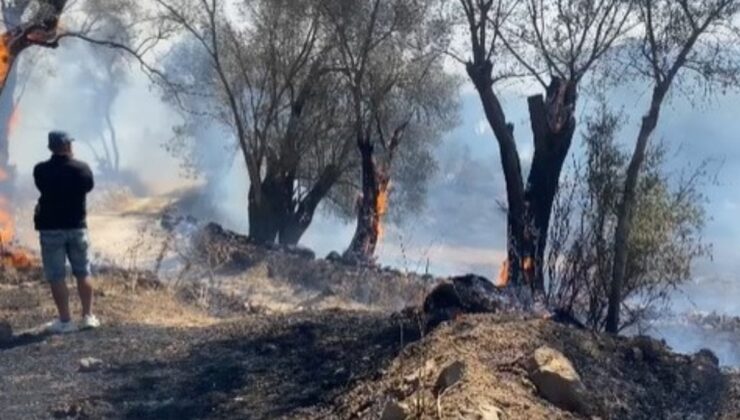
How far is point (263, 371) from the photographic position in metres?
8.66

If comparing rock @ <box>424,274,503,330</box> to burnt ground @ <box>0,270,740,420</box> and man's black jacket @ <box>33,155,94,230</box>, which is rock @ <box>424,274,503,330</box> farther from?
man's black jacket @ <box>33,155,94,230</box>

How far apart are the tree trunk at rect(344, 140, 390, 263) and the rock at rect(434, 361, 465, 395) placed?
15.9 m

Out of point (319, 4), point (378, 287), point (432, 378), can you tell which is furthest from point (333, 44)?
point (432, 378)

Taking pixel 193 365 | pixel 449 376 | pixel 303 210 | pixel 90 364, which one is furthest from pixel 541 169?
pixel 303 210

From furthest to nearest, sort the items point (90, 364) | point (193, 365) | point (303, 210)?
point (303, 210) → point (193, 365) → point (90, 364)

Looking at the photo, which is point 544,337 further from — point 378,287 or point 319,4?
point 319,4

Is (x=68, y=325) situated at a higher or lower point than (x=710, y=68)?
lower

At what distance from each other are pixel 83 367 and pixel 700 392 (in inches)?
190

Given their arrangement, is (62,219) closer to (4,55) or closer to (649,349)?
(649,349)

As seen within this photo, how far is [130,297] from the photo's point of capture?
505 inches

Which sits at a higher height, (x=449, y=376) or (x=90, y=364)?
(x=449, y=376)

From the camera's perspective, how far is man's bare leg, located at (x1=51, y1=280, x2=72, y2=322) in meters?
10.1

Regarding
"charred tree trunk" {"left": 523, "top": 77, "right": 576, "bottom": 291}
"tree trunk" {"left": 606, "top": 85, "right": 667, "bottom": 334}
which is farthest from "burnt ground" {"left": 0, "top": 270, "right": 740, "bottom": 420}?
"charred tree trunk" {"left": 523, "top": 77, "right": 576, "bottom": 291}

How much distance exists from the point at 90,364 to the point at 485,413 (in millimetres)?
4188
